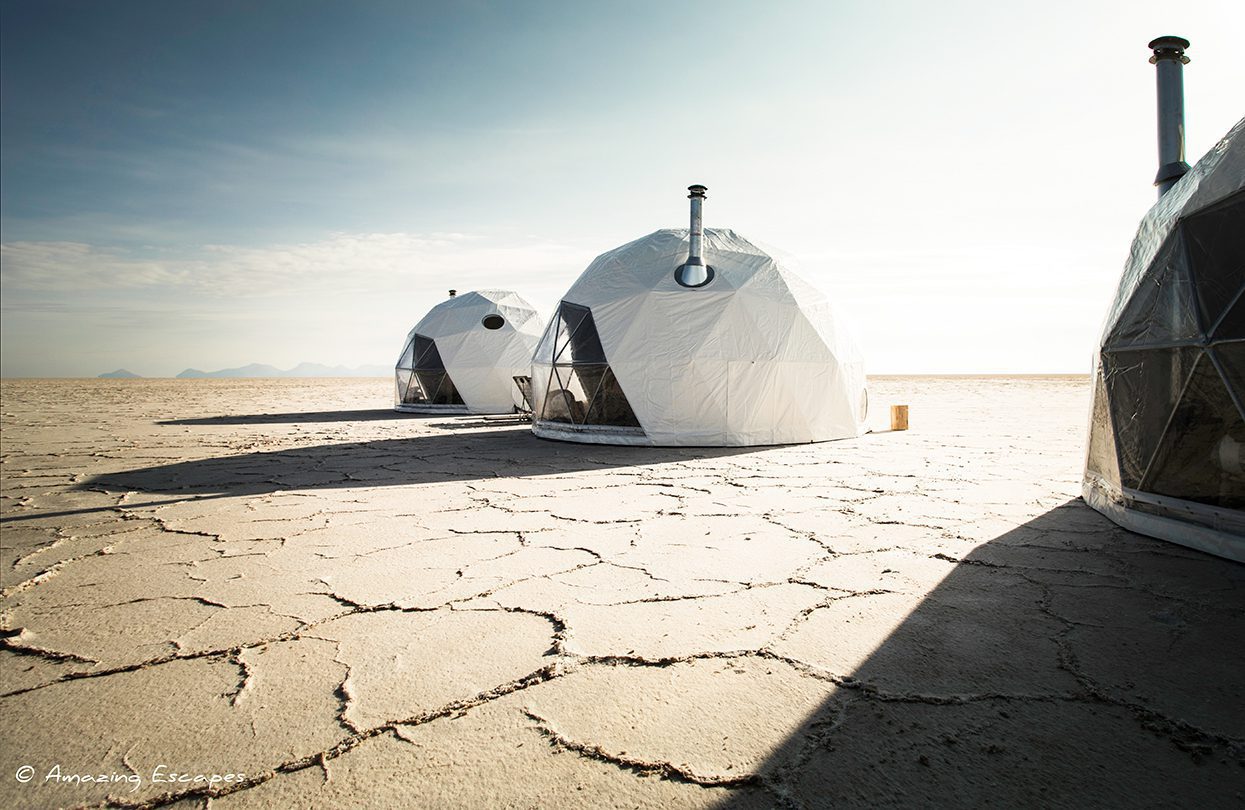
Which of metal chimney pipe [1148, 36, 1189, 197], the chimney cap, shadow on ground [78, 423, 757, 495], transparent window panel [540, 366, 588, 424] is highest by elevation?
the chimney cap

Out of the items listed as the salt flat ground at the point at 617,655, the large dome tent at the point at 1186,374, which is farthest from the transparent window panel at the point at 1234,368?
the salt flat ground at the point at 617,655

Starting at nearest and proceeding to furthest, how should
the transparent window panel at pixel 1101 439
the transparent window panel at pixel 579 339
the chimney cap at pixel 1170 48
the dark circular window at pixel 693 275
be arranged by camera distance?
the transparent window panel at pixel 1101 439, the chimney cap at pixel 1170 48, the dark circular window at pixel 693 275, the transparent window panel at pixel 579 339

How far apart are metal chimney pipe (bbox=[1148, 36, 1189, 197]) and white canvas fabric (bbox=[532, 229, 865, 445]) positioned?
441cm

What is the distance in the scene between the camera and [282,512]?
15.5 feet

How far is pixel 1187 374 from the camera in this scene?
3.73m

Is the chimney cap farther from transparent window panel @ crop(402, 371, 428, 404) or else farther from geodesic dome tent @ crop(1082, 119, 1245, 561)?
transparent window panel @ crop(402, 371, 428, 404)

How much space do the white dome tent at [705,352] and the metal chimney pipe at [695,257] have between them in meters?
0.01

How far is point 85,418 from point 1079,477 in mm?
18094

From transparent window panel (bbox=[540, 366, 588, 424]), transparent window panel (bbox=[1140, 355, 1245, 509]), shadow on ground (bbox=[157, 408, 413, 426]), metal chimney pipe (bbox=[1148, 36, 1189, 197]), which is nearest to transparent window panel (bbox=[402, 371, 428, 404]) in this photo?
shadow on ground (bbox=[157, 408, 413, 426])

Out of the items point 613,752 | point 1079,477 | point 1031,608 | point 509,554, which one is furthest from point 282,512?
point 1079,477

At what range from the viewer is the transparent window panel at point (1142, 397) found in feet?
12.6

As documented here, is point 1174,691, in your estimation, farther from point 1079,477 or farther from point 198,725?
point 1079,477

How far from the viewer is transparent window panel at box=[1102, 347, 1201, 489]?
3826 mm

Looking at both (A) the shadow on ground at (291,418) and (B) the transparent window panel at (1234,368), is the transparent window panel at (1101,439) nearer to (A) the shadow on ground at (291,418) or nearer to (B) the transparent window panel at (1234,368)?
(B) the transparent window panel at (1234,368)
